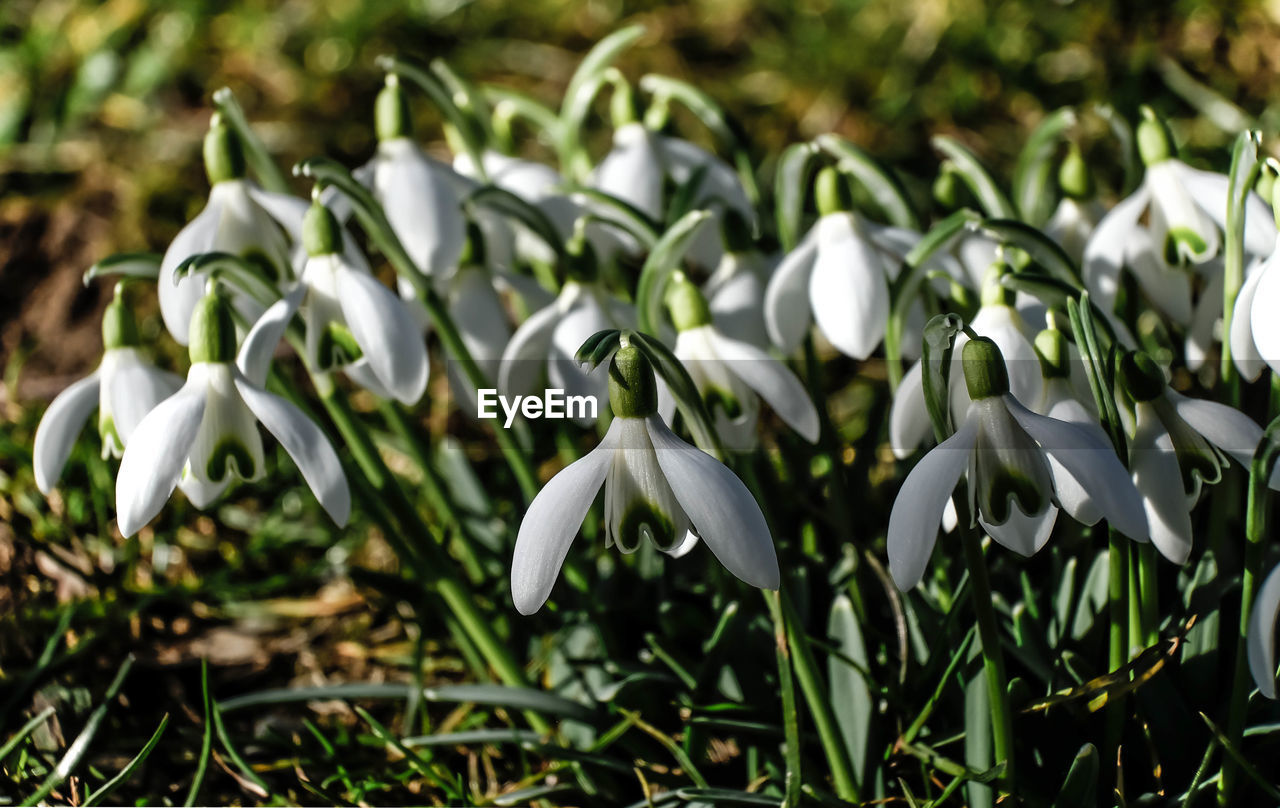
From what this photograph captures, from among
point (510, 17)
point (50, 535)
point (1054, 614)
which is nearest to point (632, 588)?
point (1054, 614)

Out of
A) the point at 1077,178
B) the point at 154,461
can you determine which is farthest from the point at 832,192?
the point at 154,461

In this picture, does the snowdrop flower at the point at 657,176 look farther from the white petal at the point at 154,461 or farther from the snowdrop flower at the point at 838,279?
the white petal at the point at 154,461

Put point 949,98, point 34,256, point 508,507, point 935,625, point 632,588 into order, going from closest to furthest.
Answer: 1. point 935,625
2. point 632,588
3. point 508,507
4. point 34,256
5. point 949,98

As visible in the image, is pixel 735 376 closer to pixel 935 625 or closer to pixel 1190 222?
pixel 935 625

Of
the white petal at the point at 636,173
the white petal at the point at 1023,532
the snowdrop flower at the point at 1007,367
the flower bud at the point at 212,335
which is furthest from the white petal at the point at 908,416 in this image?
the flower bud at the point at 212,335

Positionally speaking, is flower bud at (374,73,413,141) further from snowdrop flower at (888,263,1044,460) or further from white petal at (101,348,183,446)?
snowdrop flower at (888,263,1044,460)

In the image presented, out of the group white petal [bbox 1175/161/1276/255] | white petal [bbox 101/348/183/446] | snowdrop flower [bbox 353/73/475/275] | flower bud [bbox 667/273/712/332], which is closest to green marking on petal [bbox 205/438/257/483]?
white petal [bbox 101/348/183/446]
